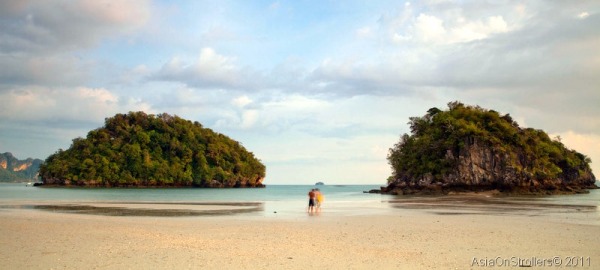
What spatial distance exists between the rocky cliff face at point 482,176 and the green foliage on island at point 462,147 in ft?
0.52

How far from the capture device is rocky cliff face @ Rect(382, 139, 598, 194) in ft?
248

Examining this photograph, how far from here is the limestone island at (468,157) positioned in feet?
250

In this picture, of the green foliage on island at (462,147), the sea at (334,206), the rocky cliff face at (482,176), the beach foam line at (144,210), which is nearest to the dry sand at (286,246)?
the sea at (334,206)

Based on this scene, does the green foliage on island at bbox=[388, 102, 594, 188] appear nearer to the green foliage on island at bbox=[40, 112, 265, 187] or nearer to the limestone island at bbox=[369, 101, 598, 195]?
the limestone island at bbox=[369, 101, 598, 195]

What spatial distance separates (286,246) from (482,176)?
70.1m

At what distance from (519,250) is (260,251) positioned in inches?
295

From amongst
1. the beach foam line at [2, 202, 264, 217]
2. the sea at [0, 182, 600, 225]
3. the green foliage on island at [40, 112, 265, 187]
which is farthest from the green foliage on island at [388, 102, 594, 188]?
the green foliage on island at [40, 112, 265, 187]

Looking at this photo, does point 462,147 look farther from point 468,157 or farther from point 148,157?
point 148,157

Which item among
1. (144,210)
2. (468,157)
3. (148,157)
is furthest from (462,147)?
(148,157)

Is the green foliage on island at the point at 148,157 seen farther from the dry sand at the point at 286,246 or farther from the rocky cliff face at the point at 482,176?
the dry sand at the point at 286,246

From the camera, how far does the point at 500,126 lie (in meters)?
82.4

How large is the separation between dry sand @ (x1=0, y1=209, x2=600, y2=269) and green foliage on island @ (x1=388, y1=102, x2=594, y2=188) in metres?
61.0

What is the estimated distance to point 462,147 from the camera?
78.5 meters

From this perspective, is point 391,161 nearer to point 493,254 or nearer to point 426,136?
→ point 426,136
